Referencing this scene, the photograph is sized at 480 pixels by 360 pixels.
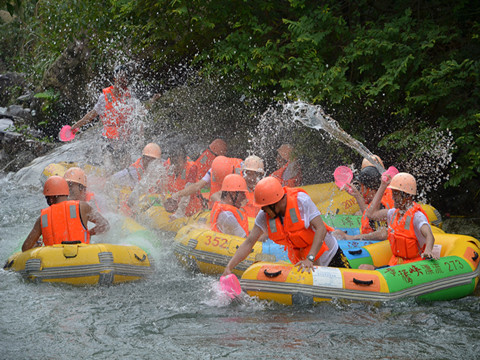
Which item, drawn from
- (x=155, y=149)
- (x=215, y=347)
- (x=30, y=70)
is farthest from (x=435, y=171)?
(x=30, y=70)

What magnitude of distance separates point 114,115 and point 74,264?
513cm

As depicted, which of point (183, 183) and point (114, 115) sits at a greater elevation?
point (114, 115)

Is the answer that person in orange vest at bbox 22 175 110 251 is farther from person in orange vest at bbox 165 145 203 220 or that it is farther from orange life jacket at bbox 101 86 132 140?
orange life jacket at bbox 101 86 132 140

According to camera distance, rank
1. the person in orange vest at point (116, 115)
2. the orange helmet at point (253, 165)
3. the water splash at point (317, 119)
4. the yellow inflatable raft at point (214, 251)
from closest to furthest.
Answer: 1. the yellow inflatable raft at point (214, 251)
2. the orange helmet at point (253, 165)
3. the water splash at point (317, 119)
4. the person in orange vest at point (116, 115)

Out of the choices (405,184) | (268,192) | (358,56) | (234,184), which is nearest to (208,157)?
(234,184)

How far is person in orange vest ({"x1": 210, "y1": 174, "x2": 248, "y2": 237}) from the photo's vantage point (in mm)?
7723

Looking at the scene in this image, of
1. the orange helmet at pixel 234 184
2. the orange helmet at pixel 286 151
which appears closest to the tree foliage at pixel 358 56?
the orange helmet at pixel 286 151

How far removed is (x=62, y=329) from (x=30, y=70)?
17.6 m

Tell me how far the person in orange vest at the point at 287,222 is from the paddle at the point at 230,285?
0.07 m

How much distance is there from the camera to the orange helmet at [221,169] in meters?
9.05

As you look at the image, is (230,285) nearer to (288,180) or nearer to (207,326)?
(207,326)

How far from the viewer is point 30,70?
21422 millimetres

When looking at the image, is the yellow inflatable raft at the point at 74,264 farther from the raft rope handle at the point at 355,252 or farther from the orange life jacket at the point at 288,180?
the orange life jacket at the point at 288,180

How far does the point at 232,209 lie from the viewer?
25.5 feet
